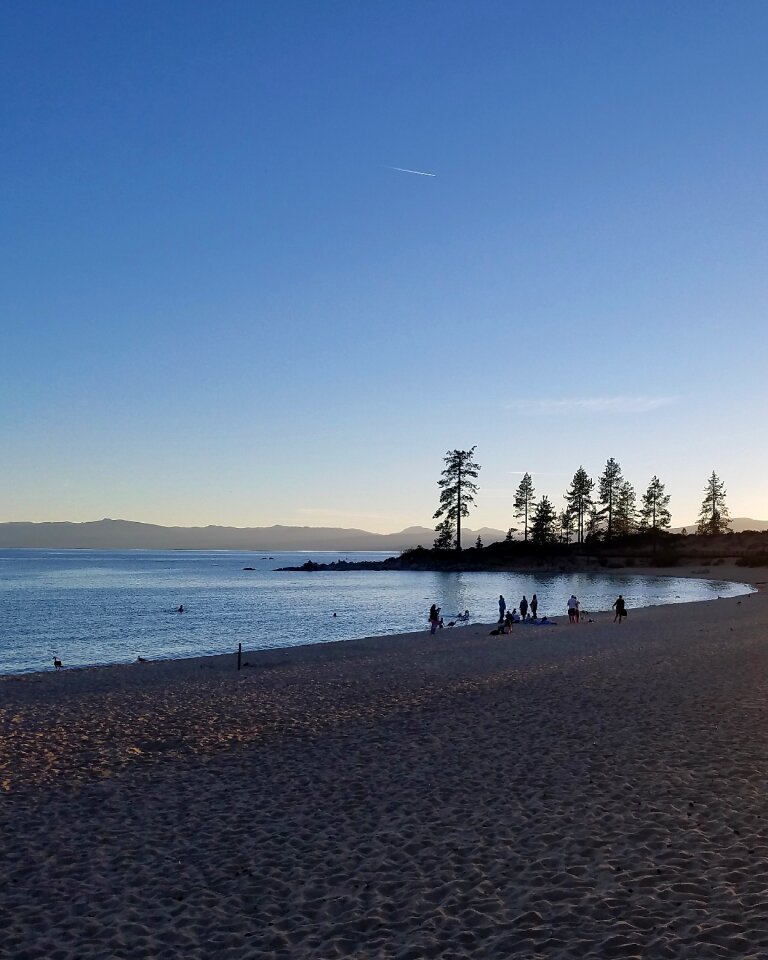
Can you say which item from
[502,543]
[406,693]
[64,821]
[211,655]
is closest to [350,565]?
[502,543]

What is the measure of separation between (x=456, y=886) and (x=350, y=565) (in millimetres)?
127847

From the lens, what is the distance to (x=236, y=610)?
176ft

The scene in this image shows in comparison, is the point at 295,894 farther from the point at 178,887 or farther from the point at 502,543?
the point at 502,543

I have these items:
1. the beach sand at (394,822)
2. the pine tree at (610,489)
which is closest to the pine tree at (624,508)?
the pine tree at (610,489)

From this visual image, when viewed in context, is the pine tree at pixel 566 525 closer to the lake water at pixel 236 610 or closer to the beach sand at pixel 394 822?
the lake water at pixel 236 610

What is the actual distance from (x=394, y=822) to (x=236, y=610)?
46155 millimetres

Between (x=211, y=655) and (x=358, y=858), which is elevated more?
(x=358, y=858)

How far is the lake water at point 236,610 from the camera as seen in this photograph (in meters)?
35.4

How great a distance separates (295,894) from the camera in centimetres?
729

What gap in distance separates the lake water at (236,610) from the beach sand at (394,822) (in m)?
16.7

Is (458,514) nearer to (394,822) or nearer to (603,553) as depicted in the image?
(603,553)

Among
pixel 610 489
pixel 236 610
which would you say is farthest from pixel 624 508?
pixel 236 610

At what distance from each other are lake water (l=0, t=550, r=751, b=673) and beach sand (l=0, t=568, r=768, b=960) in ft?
54.7

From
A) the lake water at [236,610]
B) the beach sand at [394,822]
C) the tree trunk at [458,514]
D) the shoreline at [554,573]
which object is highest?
the tree trunk at [458,514]
